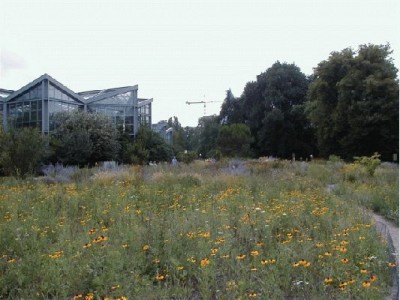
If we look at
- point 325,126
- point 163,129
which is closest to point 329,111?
point 325,126

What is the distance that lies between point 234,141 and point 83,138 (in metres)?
13.1

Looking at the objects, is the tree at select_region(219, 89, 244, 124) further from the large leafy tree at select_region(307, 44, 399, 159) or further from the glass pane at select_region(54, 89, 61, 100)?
the glass pane at select_region(54, 89, 61, 100)

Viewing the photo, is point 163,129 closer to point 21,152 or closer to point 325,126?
point 325,126

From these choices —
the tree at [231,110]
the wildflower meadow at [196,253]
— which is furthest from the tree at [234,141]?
the wildflower meadow at [196,253]

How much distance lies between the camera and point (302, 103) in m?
44.8

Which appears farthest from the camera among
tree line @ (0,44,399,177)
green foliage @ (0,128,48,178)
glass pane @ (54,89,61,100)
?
glass pane @ (54,89,61,100)

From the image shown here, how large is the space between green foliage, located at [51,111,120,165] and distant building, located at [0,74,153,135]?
1250 mm

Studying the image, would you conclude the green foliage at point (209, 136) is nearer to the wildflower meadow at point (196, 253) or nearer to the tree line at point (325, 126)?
the tree line at point (325, 126)

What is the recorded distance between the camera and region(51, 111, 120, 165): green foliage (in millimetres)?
26953

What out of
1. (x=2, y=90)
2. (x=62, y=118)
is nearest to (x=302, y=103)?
(x=62, y=118)

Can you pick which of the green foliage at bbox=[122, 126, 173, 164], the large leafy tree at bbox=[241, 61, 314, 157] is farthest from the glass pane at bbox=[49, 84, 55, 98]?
the large leafy tree at bbox=[241, 61, 314, 157]

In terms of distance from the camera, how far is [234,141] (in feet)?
117

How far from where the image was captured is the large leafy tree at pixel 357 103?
29.8 m

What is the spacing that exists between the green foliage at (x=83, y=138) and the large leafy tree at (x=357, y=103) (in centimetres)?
1565
